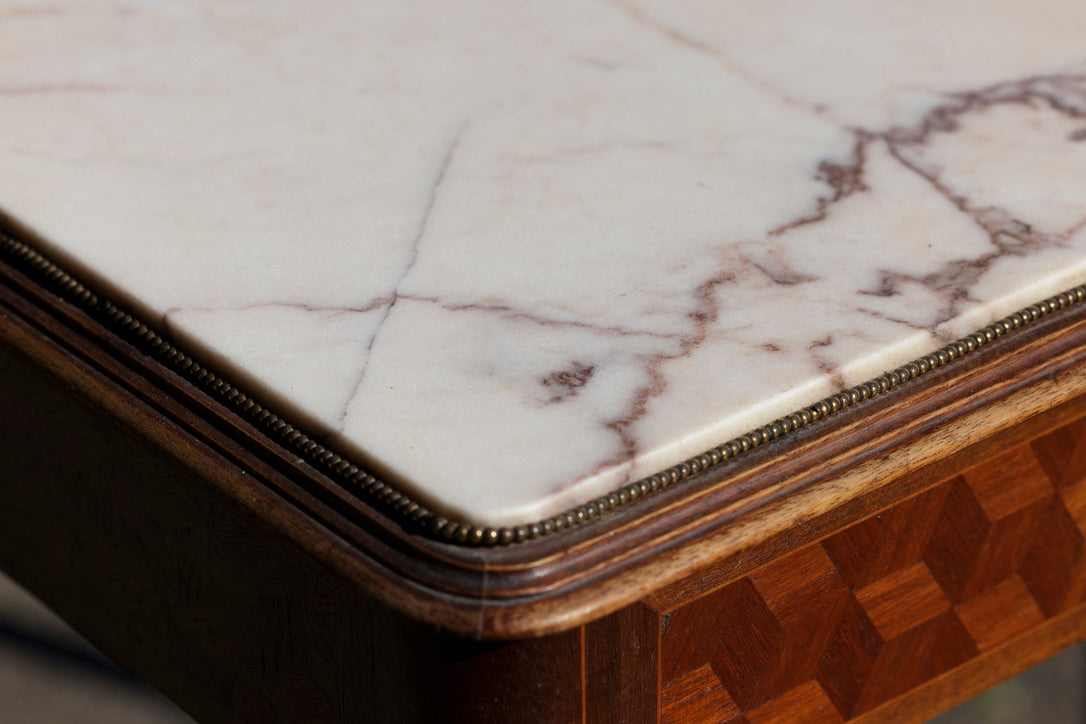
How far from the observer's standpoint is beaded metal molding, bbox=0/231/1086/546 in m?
0.54

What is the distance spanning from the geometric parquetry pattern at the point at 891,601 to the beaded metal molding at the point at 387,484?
0.08 meters

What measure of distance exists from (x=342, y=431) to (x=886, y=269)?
0.99 ft

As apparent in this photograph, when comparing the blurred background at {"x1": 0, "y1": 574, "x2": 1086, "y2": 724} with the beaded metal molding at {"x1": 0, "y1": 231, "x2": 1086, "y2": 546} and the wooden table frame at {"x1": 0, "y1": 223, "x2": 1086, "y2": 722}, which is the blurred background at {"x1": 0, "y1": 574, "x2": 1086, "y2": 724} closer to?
the wooden table frame at {"x1": 0, "y1": 223, "x2": 1086, "y2": 722}

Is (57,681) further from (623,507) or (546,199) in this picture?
(623,507)

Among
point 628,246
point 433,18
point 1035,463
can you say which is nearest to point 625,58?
point 433,18

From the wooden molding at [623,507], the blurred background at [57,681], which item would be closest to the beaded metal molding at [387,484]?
the wooden molding at [623,507]

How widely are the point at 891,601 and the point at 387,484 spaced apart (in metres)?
0.30

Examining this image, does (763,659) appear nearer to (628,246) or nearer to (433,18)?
(628,246)

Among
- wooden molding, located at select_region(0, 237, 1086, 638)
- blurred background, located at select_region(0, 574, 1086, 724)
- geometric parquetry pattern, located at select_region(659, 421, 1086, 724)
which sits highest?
wooden molding, located at select_region(0, 237, 1086, 638)

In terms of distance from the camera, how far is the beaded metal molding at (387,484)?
54cm

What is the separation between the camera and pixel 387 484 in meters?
0.56

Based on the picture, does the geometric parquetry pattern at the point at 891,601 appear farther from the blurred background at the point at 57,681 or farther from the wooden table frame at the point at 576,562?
the blurred background at the point at 57,681

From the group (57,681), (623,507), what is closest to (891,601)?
(623,507)

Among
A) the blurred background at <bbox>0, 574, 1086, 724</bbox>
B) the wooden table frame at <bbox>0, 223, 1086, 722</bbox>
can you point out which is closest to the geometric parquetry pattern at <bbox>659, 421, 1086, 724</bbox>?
the wooden table frame at <bbox>0, 223, 1086, 722</bbox>
